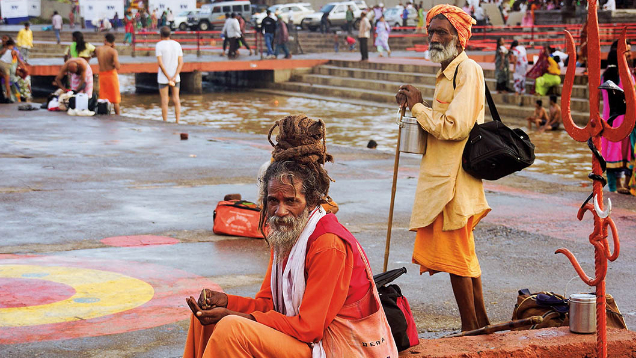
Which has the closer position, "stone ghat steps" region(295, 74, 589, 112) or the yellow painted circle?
the yellow painted circle

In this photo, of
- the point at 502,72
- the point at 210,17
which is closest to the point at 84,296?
the point at 502,72

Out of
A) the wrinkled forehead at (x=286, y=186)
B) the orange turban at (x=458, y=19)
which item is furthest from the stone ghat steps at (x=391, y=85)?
the wrinkled forehead at (x=286, y=186)

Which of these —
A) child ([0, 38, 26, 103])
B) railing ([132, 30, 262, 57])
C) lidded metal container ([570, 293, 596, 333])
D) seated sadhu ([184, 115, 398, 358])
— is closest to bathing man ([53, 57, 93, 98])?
child ([0, 38, 26, 103])

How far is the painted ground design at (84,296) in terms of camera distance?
4844 millimetres

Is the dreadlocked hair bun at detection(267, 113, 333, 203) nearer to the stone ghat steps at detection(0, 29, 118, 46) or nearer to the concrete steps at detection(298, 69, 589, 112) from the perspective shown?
the concrete steps at detection(298, 69, 589, 112)

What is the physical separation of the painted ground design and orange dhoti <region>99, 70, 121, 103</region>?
10501mm

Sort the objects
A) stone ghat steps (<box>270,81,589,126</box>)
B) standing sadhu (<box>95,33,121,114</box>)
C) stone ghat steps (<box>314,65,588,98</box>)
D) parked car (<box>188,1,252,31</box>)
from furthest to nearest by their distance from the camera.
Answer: parked car (<box>188,1,252,31</box>), stone ghat steps (<box>314,65,588,98</box>), stone ghat steps (<box>270,81,589,126</box>), standing sadhu (<box>95,33,121,114</box>)

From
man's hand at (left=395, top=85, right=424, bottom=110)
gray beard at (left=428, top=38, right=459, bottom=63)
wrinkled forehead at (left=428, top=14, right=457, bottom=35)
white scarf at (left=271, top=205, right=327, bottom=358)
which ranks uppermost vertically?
wrinkled forehead at (left=428, top=14, right=457, bottom=35)

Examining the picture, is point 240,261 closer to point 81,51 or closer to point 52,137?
point 52,137

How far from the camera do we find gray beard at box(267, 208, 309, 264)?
→ 348 cm

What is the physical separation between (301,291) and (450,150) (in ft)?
5.06

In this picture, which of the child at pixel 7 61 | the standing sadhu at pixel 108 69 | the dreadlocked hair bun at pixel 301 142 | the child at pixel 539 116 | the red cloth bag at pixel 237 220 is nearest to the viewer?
the dreadlocked hair bun at pixel 301 142

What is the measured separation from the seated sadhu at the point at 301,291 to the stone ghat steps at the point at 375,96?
17692mm

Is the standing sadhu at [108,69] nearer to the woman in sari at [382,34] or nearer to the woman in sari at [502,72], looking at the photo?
the woman in sari at [502,72]
